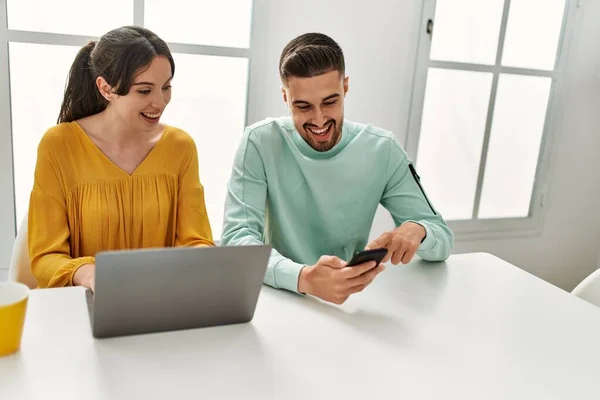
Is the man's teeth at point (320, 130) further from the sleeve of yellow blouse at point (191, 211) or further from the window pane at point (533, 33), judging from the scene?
the window pane at point (533, 33)

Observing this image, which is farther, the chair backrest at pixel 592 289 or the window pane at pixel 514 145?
the window pane at pixel 514 145

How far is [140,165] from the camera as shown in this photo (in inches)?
59.0

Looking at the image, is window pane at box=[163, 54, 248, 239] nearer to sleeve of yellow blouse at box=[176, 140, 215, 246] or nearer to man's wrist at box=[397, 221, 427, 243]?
sleeve of yellow blouse at box=[176, 140, 215, 246]

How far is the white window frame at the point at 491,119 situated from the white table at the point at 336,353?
138 centimetres

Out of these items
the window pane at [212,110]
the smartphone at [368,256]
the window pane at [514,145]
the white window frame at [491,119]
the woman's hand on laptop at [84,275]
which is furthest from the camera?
the window pane at [514,145]

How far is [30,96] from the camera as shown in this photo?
1.95m

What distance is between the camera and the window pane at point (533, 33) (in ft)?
8.75

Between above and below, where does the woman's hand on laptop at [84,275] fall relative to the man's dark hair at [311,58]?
below

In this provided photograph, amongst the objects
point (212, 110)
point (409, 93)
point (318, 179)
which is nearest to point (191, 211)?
point (318, 179)

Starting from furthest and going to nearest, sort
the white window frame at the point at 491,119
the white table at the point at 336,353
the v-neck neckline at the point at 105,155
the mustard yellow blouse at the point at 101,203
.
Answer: the white window frame at the point at 491,119
the v-neck neckline at the point at 105,155
the mustard yellow blouse at the point at 101,203
the white table at the point at 336,353

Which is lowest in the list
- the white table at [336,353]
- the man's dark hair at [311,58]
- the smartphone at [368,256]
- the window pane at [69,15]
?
the white table at [336,353]

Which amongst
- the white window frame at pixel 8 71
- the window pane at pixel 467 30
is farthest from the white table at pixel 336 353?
the window pane at pixel 467 30

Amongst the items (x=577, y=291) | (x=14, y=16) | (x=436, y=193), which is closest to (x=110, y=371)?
(x=577, y=291)

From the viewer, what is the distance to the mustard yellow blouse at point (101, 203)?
136 cm
